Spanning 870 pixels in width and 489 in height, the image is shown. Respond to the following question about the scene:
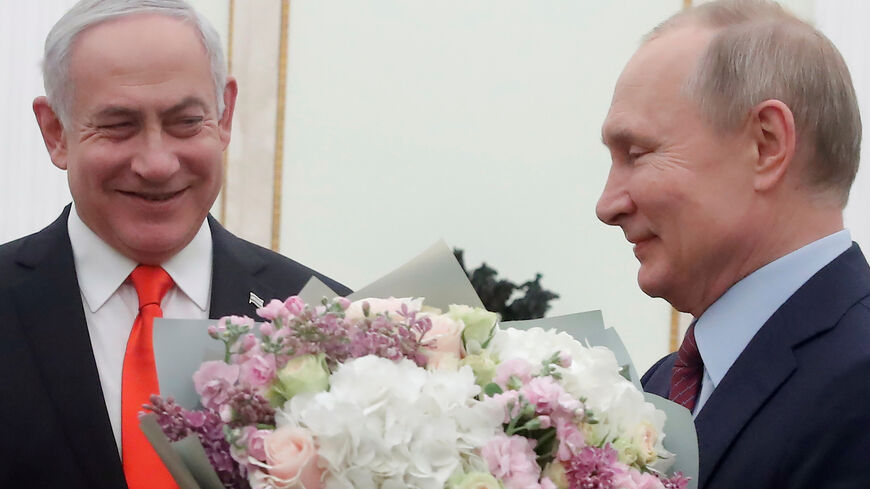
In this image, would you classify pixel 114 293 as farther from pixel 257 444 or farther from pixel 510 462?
pixel 510 462

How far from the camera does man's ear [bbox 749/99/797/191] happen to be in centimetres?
259

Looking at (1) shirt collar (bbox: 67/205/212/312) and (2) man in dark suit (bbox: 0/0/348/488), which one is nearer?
(2) man in dark suit (bbox: 0/0/348/488)

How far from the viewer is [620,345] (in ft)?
8.21

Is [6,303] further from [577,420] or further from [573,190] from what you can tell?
[573,190]

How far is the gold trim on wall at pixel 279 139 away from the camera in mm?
8828

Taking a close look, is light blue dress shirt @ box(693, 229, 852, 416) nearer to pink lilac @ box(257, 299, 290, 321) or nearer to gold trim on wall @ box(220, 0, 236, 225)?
pink lilac @ box(257, 299, 290, 321)

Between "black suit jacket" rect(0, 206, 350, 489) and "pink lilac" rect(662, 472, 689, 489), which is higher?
→ "black suit jacket" rect(0, 206, 350, 489)

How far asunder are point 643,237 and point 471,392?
761 millimetres

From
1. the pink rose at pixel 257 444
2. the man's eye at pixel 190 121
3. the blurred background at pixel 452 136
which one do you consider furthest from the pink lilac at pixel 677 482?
the blurred background at pixel 452 136

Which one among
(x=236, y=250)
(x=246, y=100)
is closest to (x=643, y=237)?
(x=236, y=250)

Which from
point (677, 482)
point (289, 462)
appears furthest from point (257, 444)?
point (677, 482)

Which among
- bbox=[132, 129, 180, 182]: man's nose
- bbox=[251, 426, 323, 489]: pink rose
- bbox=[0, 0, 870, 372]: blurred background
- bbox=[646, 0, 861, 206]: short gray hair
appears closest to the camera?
bbox=[251, 426, 323, 489]: pink rose

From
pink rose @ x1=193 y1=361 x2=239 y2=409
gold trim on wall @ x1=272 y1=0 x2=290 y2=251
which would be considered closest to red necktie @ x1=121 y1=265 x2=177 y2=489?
pink rose @ x1=193 y1=361 x2=239 y2=409

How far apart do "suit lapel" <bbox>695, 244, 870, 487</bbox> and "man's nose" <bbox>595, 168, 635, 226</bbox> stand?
0.38 m
